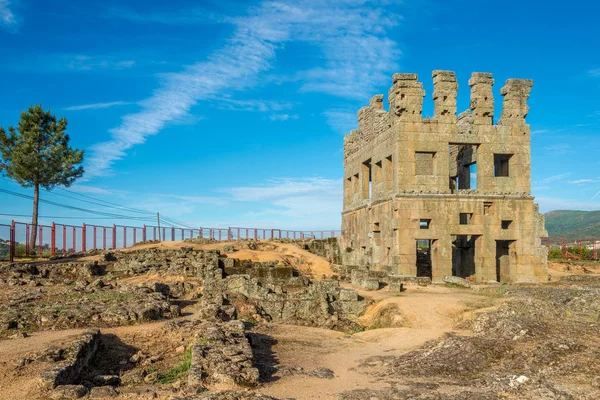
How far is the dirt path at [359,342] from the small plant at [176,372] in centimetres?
183

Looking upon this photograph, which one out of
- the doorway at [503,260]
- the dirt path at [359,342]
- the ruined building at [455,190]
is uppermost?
the ruined building at [455,190]

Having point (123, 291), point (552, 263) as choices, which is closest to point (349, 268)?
point (123, 291)

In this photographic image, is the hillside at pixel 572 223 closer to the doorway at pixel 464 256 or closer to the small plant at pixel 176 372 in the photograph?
the doorway at pixel 464 256

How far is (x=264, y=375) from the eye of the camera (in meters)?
9.24

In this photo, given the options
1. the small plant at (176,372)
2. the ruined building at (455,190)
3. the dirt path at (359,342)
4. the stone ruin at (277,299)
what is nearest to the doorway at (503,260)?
the ruined building at (455,190)

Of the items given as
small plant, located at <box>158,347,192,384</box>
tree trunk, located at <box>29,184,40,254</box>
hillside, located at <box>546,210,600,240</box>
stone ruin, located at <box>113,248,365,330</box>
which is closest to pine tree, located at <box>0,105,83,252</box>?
tree trunk, located at <box>29,184,40,254</box>

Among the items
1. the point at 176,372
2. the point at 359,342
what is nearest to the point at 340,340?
the point at 359,342

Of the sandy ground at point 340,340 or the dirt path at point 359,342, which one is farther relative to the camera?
the dirt path at point 359,342

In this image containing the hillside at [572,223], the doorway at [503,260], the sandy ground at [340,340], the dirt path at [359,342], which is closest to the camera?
the sandy ground at [340,340]

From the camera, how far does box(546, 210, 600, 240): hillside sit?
114 metres

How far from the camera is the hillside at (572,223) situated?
375ft

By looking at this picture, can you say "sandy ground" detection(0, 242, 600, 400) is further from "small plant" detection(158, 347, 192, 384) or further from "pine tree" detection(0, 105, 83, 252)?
"pine tree" detection(0, 105, 83, 252)

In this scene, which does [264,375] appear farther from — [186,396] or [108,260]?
[108,260]

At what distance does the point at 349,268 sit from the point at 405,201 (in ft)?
18.3
